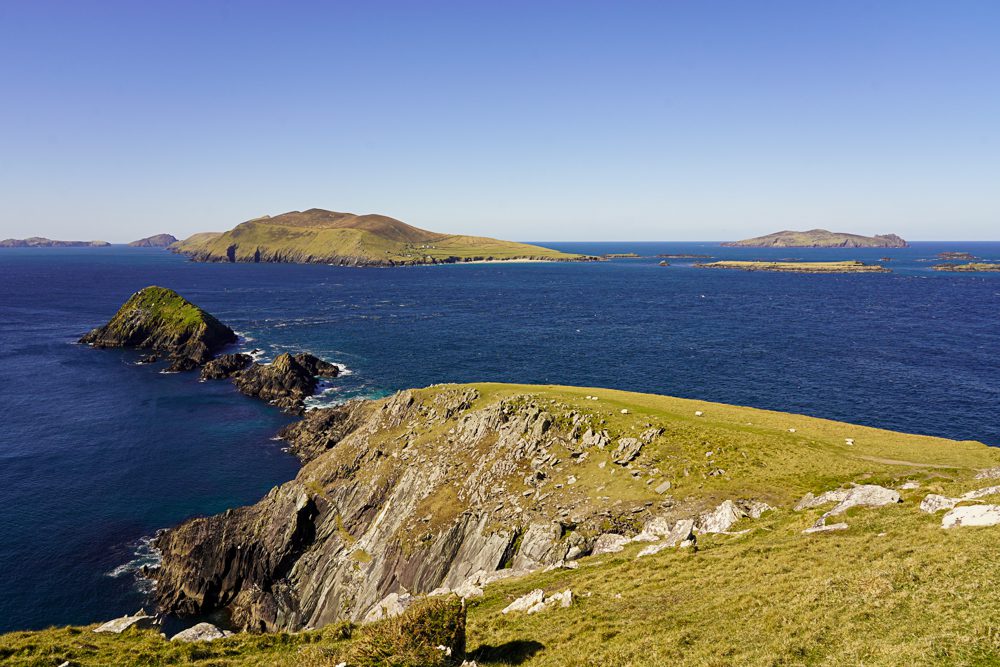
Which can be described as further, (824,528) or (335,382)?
(335,382)

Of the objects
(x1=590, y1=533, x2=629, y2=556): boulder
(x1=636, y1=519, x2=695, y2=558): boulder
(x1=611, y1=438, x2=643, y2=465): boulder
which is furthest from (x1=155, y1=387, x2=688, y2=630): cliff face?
(x1=636, y1=519, x2=695, y2=558): boulder

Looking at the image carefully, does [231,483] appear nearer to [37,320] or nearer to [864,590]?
[864,590]

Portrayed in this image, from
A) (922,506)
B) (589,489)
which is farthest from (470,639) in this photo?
(922,506)

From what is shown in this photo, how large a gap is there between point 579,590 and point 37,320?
197 metres

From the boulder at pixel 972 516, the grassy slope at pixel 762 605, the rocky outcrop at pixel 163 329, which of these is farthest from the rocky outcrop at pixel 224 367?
the boulder at pixel 972 516

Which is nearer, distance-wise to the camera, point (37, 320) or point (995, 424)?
point (995, 424)

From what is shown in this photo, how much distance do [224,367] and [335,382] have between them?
2760cm

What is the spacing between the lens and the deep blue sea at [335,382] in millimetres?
52844

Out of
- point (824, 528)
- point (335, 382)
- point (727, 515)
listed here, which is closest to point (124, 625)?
point (727, 515)

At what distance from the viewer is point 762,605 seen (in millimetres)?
19875

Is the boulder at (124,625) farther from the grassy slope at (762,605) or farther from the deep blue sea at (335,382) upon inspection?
the deep blue sea at (335,382)

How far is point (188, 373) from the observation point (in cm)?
10869

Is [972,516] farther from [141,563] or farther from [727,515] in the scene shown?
[141,563]

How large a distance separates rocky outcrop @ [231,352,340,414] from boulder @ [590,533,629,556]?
65.6m
